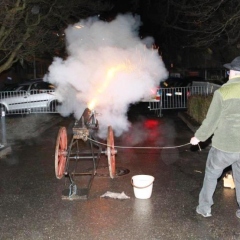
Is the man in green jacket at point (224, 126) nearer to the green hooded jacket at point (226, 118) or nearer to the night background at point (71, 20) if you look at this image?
the green hooded jacket at point (226, 118)

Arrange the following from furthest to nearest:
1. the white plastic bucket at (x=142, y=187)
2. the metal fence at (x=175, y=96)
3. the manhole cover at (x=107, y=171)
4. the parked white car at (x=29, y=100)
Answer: the metal fence at (x=175, y=96)
the parked white car at (x=29, y=100)
the manhole cover at (x=107, y=171)
the white plastic bucket at (x=142, y=187)

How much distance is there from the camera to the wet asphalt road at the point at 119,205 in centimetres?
478

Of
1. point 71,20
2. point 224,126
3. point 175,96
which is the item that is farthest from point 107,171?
point 175,96

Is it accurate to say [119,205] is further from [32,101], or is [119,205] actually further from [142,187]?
[32,101]

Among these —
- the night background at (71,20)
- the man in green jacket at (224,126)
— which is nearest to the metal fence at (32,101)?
the night background at (71,20)

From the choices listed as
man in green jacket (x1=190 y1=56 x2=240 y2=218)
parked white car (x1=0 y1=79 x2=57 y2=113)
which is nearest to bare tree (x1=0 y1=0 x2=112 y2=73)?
parked white car (x1=0 y1=79 x2=57 y2=113)

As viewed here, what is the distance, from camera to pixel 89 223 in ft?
16.6

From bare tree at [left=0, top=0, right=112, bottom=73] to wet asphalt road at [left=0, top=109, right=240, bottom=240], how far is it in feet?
16.9

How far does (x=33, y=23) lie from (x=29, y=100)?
4.65m

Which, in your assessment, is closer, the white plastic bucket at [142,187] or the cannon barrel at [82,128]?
the white plastic bucket at [142,187]

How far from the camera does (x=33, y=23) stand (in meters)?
14.4

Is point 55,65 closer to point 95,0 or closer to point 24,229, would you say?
point 24,229

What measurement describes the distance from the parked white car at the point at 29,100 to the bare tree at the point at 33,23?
232cm

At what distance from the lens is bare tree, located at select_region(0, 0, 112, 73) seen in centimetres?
1203
